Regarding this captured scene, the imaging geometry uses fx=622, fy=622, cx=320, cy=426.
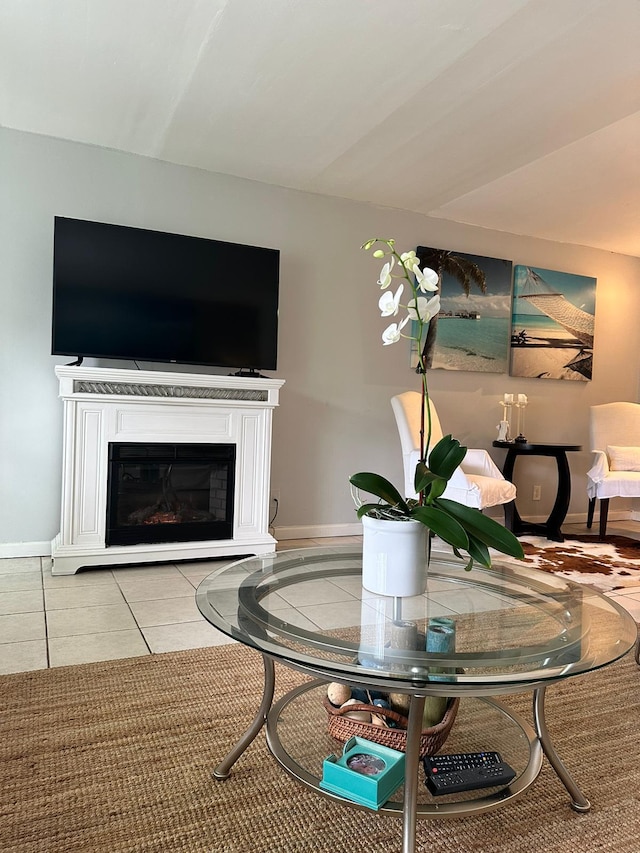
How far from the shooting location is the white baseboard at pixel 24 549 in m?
3.43

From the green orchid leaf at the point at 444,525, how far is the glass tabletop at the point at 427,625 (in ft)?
0.56

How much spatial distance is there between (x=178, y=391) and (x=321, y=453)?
121 centimetres

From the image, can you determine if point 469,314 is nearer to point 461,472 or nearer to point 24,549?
point 461,472

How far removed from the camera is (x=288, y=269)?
4105 millimetres

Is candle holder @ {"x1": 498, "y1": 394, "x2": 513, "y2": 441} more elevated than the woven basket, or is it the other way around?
candle holder @ {"x1": 498, "y1": 394, "x2": 513, "y2": 441}

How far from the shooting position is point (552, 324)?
5.06 meters

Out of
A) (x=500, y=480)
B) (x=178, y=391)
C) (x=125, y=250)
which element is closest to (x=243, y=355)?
(x=178, y=391)

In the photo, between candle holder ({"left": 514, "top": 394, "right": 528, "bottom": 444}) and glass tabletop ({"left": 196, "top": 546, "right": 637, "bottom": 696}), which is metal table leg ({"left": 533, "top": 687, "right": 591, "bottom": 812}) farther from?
candle holder ({"left": 514, "top": 394, "right": 528, "bottom": 444})

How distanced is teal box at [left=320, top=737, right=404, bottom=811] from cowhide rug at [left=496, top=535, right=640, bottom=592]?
2280 millimetres

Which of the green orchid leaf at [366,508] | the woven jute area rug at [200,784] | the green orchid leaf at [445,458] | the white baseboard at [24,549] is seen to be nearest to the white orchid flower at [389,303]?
the green orchid leaf at [445,458]

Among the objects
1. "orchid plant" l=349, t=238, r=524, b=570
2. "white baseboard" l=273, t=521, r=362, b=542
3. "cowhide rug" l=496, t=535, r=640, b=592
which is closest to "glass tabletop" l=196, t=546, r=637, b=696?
"orchid plant" l=349, t=238, r=524, b=570

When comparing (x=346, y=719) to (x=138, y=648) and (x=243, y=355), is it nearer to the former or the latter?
(x=138, y=648)

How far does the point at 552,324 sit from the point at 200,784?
4.56 m

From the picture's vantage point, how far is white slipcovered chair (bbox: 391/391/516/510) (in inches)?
150
